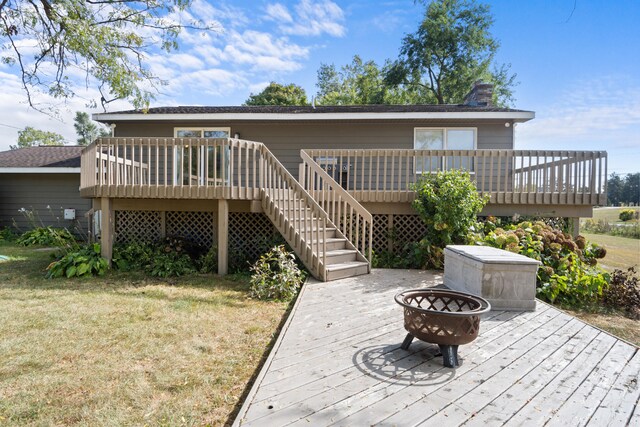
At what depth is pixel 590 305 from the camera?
17.1 ft

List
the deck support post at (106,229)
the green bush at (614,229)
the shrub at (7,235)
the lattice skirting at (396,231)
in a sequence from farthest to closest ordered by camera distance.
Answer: the green bush at (614,229) → the shrub at (7,235) → the lattice skirting at (396,231) → the deck support post at (106,229)

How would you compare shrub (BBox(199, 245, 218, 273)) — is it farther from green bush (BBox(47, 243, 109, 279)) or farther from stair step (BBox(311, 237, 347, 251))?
stair step (BBox(311, 237, 347, 251))

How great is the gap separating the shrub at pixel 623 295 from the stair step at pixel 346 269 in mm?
3773

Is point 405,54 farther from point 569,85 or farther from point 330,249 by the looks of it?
point 330,249

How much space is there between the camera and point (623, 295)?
526 cm

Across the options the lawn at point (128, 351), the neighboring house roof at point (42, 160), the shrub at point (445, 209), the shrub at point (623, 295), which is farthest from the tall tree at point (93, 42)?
the shrub at point (623, 295)

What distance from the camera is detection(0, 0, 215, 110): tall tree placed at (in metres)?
5.43

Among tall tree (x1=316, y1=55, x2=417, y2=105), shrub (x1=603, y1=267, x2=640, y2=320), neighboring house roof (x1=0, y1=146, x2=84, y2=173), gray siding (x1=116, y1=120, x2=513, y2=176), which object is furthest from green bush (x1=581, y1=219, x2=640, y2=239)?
neighboring house roof (x1=0, y1=146, x2=84, y2=173)

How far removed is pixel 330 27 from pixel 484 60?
1245 cm

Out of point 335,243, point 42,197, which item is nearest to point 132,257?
point 335,243

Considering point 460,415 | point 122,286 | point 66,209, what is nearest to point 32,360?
point 122,286

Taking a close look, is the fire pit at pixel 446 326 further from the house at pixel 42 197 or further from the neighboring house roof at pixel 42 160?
the house at pixel 42 197

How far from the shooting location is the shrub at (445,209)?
6277 millimetres

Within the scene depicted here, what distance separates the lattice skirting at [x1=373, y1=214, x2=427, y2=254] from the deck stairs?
4.08 ft
